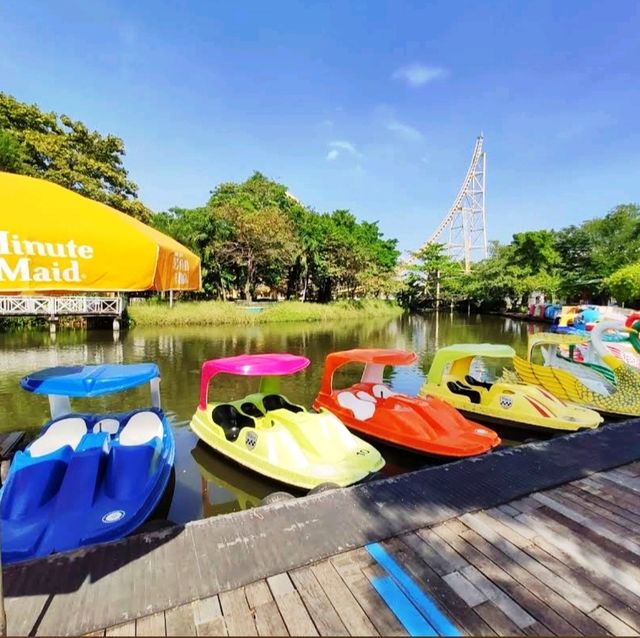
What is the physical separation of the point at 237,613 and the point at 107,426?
368 centimetres

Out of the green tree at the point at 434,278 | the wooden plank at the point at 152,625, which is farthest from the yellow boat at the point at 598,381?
the green tree at the point at 434,278

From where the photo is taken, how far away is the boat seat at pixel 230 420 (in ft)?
18.9

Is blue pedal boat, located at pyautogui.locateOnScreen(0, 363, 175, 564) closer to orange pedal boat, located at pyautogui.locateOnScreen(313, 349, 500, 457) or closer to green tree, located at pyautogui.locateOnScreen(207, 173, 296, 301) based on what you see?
orange pedal boat, located at pyautogui.locateOnScreen(313, 349, 500, 457)

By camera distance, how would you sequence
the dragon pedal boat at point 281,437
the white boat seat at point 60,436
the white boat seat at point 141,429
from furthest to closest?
the white boat seat at point 141,429 < the dragon pedal boat at point 281,437 < the white boat seat at point 60,436

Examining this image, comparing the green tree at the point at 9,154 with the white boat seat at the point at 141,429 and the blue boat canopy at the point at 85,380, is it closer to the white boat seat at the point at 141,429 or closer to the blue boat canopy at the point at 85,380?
the blue boat canopy at the point at 85,380

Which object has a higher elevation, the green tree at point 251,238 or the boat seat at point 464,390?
the green tree at point 251,238

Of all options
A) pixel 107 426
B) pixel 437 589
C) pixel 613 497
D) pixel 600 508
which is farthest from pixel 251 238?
pixel 437 589

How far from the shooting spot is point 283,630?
209 centimetres

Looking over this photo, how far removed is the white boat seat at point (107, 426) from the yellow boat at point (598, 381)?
7435mm

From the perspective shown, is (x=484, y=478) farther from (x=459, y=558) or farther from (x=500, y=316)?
(x=500, y=316)

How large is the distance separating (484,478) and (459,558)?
1322mm

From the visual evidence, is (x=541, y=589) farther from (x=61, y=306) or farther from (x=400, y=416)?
(x=61, y=306)

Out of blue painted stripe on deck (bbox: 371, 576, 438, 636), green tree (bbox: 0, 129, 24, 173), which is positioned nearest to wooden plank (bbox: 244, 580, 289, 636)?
blue painted stripe on deck (bbox: 371, 576, 438, 636)

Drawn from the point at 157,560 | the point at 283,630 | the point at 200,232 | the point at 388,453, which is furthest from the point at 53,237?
the point at 200,232
